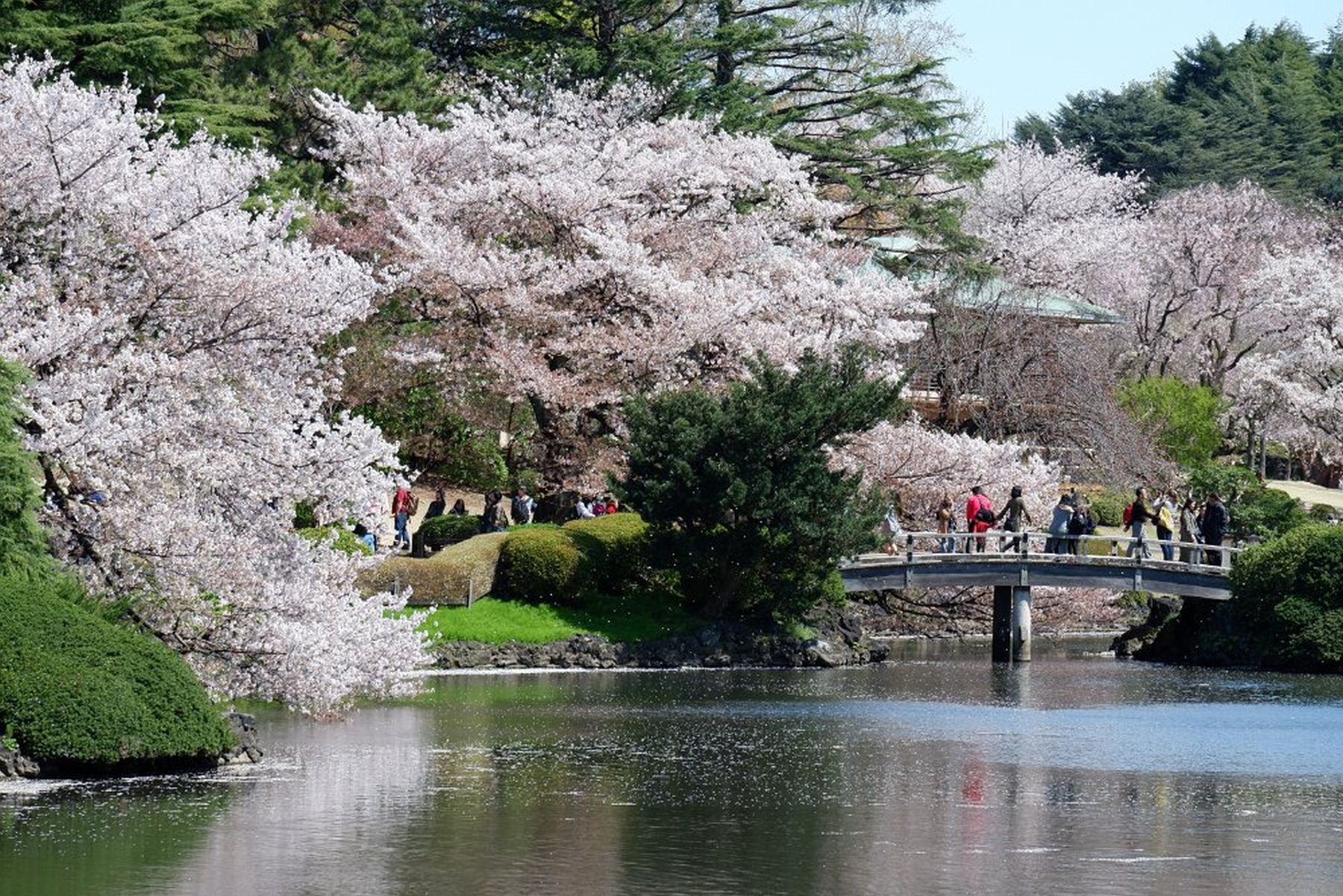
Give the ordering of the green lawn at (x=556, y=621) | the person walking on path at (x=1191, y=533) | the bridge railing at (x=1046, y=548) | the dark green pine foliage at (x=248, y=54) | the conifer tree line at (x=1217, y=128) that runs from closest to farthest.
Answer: the green lawn at (x=556, y=621), the dark green pine foliage at (x=248, y=54), the bridge railing at (x=1046, y=548), the person walking on path at (x=1191, y=533), the conifer tree line at (x=1217, y=128)

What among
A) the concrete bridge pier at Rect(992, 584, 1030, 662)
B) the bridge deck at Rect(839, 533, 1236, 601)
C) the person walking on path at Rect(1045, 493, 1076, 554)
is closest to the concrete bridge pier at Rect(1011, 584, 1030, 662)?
the concrete bridge pier at Rect(992, 584, 1030, 662)

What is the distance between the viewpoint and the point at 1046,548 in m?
40.7

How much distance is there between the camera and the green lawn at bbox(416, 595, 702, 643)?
3422cm

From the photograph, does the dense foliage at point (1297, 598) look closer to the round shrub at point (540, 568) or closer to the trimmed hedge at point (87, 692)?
the round shrub at point (540, 568)

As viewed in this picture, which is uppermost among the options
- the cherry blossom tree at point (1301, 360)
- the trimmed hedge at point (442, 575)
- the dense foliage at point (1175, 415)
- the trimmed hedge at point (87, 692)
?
the cherry blossom tree at point (1301, 360)

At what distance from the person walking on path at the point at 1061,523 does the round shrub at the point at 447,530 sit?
38.9ft

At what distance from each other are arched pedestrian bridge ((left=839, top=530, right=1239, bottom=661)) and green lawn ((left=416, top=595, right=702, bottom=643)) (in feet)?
14.0

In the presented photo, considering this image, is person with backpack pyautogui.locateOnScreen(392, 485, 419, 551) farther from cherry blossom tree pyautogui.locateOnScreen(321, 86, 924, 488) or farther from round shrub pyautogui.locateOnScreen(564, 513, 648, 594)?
round shrub pyautogui.locateOnScreen(564, 513, 648, 594)

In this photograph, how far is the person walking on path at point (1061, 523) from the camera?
130 ft

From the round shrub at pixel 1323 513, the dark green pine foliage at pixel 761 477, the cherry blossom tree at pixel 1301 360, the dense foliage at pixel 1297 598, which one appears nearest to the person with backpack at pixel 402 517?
the dark green pine foliage at pixel 761 477

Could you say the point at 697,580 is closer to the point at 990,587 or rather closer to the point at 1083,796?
the point at 990,587

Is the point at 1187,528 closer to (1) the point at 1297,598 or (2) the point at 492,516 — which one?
(1) the point at 1297,598

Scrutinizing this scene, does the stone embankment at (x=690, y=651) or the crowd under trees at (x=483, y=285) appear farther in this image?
the stone embankment at (x=690, y=651)

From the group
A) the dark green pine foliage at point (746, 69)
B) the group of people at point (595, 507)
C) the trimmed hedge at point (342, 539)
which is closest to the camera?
the trimmed hedge at point (342, 539)
